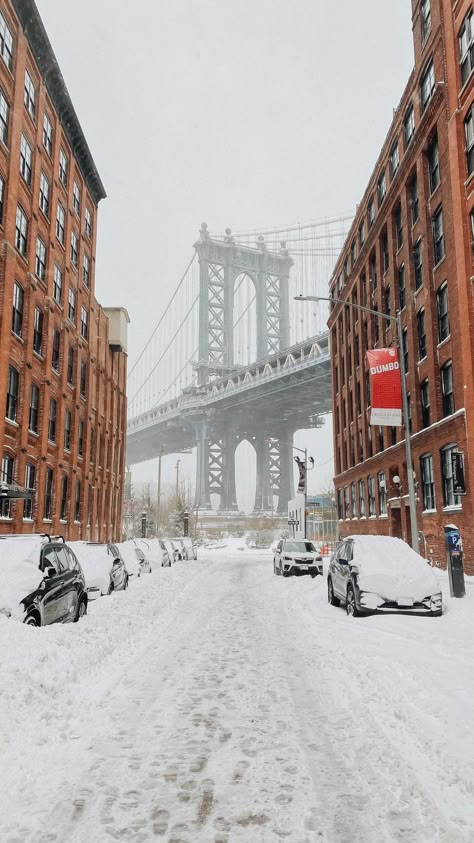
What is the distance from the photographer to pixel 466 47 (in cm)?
2383

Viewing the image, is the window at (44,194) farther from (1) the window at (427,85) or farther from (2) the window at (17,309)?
(1) the window at (427,85)

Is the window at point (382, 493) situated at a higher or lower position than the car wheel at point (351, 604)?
higher

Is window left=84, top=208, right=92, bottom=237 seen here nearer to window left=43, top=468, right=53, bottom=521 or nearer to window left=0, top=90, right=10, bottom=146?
window left=0, top=90, right=10, bottom=146

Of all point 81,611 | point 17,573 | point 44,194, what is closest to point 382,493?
point 44,194

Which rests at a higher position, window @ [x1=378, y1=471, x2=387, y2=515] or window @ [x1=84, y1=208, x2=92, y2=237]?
window @ [x1=84, y1=208, x2=92, y2=237]

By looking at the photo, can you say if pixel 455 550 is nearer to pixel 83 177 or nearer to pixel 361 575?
pixel 361 575

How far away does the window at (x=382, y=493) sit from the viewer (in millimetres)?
35531

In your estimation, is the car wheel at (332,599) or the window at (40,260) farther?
the window at (40,260)

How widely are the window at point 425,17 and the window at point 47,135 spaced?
18.1 metres

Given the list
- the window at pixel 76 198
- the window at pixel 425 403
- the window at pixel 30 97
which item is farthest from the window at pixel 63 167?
the window at pixel 425 403

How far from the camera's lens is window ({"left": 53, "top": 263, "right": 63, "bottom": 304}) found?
103 ft

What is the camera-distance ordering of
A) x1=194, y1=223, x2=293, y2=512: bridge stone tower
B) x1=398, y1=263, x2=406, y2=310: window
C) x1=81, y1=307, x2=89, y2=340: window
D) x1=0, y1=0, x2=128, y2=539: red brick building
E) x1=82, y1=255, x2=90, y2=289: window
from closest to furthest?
1. x1=0, y1=0, x2=128, y2=539: red brick building
2. x1=398, y1=263, x2=406, y2=310: window
3. x1=81, y1=307, x2=89, y2=340: window
4. x1=82, y1=255, x2=90, y2=289: window
5. x1=194, y1=223, x2=293, y2=512: bridge stone tower

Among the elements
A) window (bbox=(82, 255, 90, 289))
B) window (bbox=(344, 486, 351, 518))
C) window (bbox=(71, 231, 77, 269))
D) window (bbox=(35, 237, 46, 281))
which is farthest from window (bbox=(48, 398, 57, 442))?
window (bbox=(344, 486, 351, 518))

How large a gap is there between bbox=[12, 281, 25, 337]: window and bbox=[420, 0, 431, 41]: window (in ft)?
70.6
